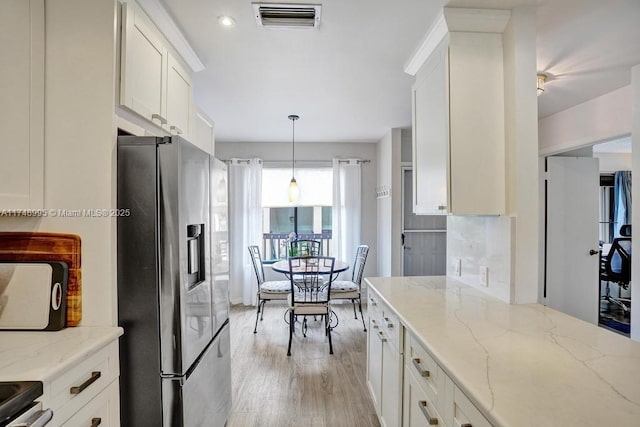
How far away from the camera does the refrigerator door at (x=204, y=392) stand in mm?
1442

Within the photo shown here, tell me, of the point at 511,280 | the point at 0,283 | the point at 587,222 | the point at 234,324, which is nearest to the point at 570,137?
the point at 587,222

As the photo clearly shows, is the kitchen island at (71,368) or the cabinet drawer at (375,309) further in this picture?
the cabinet drawer at (375,309)

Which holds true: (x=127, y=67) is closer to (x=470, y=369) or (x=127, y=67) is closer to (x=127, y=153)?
(x=127, y=153)

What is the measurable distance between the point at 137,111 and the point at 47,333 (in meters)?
1.05

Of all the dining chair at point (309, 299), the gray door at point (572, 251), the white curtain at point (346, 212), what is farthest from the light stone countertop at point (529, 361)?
the white curtain at point (346, 212)

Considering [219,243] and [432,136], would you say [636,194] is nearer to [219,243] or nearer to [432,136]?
[432,136]

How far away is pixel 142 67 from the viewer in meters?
1.56

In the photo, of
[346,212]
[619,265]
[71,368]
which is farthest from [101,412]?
[619,265]

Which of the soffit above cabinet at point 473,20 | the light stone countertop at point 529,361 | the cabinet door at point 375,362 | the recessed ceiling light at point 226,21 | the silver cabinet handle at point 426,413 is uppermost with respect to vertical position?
the recessed ceiling light at point 226,21

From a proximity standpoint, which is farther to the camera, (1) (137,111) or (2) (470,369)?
(1) (137,111)

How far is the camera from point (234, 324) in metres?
4.03

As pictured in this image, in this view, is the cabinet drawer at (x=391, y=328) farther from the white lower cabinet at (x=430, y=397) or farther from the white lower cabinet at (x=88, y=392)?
the white lower cabinet at (x=88, y=392)

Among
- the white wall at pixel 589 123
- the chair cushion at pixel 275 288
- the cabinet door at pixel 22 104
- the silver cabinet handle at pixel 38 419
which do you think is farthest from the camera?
the chair cushion at pixel 275 288

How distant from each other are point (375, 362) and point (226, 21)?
2308 mm
